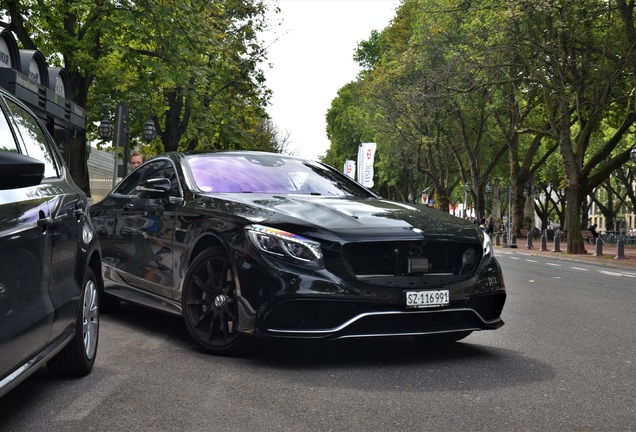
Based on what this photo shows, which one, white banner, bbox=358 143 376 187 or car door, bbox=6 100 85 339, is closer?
car door, bbox=6 100 85 339

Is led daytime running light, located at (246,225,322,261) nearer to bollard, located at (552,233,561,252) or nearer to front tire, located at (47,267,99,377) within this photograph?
front tire, located at (47,267,99,377)

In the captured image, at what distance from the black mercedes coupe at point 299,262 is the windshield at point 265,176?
16 mm

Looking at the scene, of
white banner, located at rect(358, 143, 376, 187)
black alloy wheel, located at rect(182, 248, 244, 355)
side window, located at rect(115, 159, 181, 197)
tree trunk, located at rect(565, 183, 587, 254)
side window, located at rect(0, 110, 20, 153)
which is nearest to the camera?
side window, located at rect(0, 110, 20, 153)

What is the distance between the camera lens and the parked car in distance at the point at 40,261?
12.1ft

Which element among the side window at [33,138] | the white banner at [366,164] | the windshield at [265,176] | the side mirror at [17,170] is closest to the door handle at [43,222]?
the side window at [33,138]

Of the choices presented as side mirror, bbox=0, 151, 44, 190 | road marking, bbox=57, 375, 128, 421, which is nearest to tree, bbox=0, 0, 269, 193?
road marking, bbox=57, 375, 128, 421

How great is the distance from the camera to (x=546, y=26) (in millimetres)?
28328

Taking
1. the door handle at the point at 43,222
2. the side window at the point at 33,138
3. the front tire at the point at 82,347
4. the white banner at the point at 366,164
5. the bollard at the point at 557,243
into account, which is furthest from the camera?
the white banner at the point at 366,164

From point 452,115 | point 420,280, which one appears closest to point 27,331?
point 420,280

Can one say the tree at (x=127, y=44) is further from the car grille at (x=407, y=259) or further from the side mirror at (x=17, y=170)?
the side mirror at (x=17, y=170)

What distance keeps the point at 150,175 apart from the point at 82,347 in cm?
290

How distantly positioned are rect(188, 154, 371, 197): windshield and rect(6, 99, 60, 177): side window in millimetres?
1642

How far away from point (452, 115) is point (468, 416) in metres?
47.9

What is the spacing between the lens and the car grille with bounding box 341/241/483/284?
19.4 ft
